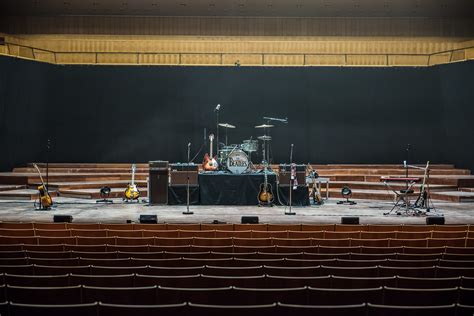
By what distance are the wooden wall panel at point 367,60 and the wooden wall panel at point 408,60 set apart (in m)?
0.20

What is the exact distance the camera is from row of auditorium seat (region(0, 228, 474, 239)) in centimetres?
646

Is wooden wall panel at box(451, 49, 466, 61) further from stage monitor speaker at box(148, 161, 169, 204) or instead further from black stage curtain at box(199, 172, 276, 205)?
stage monitor speaker at box(148, 161, 169, 204)

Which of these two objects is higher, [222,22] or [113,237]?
[222,22]

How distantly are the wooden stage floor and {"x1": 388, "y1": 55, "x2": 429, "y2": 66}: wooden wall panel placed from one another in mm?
5921

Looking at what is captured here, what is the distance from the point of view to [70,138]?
49.7 ft

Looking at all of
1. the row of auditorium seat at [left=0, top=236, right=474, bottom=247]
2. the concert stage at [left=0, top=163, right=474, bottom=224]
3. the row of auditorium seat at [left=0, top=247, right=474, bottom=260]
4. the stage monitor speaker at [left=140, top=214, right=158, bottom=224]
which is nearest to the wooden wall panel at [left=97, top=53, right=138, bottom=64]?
the concert stage at [left=0, top=163, right=474, bottom=224]

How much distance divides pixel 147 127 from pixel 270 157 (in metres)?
3.40

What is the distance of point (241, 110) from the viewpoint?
49.8 ft

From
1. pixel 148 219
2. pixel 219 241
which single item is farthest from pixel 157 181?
pixel 219 241
